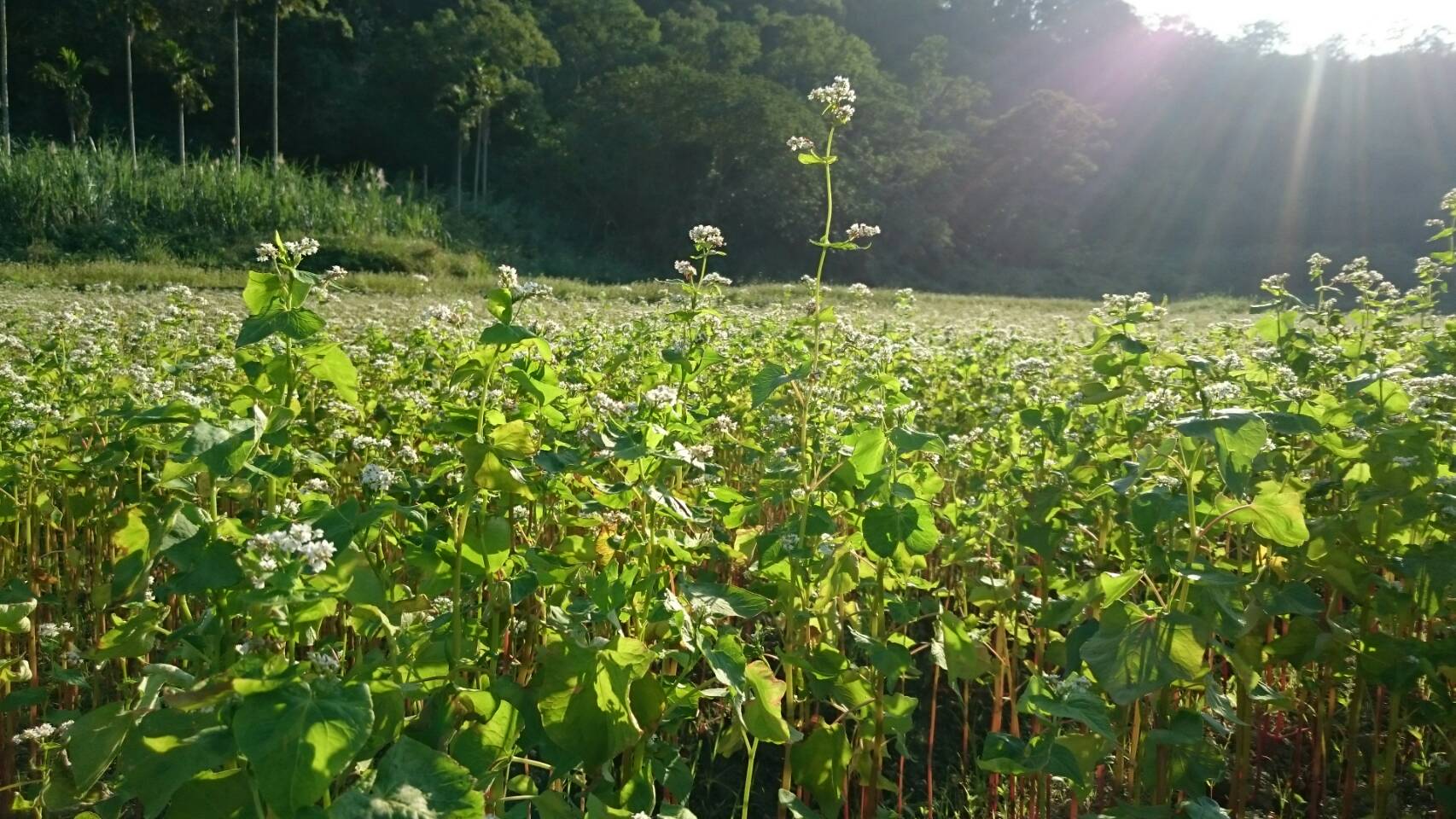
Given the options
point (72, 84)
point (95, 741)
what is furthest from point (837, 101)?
point (72, 84)

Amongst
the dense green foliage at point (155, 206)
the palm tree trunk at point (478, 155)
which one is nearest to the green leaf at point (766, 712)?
the dense green foliage at point (155, 206)

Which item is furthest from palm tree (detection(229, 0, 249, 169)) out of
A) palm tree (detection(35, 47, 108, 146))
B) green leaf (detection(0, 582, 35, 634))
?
green leaf (detection(0, 582, 35, 634))

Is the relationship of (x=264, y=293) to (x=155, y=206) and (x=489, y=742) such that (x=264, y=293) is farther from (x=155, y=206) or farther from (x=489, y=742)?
(x=155, y=206)

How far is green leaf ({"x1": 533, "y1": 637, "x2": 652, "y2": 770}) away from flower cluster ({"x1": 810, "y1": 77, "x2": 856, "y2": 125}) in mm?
1431

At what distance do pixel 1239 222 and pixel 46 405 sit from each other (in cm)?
5344

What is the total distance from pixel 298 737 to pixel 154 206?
22419 mm

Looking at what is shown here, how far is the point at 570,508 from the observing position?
283 cm

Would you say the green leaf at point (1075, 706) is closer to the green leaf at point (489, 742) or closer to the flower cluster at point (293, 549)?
the green leaf at point (489, 742)

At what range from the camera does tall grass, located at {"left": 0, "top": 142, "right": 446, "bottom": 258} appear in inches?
733

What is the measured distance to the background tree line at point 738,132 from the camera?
1391 inches

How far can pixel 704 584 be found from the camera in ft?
6.08

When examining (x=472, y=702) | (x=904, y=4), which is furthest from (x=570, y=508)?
(x=904, y=4)

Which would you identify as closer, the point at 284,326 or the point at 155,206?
the point at 284,326

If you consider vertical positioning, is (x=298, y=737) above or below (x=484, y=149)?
below
